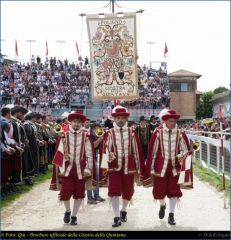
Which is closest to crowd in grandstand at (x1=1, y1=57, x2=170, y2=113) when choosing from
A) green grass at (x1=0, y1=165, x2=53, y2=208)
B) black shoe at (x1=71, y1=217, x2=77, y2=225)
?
green grass at (x1=0, y1=165, x2=53, y2=208)

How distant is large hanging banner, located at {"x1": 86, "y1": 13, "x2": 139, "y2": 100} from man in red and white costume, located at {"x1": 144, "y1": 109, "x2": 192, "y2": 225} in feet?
30.2

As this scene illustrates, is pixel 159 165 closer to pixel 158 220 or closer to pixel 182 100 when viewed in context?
pixel 158 220

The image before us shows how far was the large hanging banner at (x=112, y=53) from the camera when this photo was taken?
1752 centimetres

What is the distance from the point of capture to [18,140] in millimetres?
10875

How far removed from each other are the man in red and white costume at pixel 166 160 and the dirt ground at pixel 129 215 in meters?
0.46

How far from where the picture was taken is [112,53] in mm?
17734

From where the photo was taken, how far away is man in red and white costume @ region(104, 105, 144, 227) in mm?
8117

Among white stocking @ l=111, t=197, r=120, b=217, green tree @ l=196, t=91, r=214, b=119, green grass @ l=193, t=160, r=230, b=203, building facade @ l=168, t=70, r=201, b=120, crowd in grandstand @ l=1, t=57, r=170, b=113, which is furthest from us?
green tree @ l=196, t=91, r=214, b=119

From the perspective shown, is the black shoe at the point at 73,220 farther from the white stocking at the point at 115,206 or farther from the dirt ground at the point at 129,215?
the white stocking at the point at 115,206

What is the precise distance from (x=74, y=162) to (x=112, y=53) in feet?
33.4

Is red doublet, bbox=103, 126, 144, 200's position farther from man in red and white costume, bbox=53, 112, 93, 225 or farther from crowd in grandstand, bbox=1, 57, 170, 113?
crowd in grandstand, bbox=1, 57, 170, 113

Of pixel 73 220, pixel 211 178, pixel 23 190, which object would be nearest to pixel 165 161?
pixel 73 220

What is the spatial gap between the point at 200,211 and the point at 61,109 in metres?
29.6

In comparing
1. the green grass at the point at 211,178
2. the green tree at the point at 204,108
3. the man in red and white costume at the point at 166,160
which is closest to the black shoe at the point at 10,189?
the man in red and white costume at the point at 166,160
